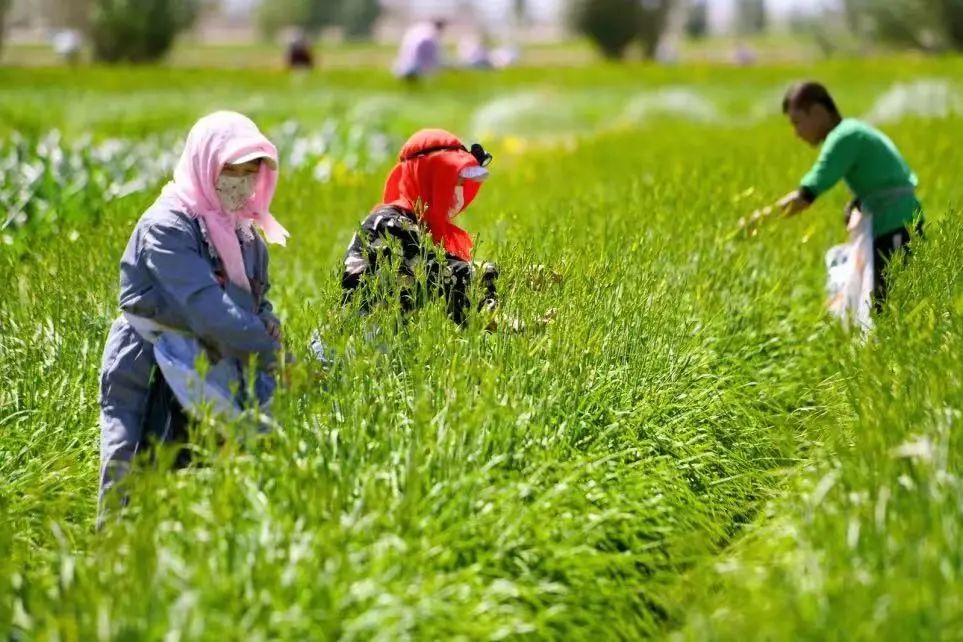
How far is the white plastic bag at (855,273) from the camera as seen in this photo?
18.3 ft

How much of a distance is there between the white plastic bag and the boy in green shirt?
57mm

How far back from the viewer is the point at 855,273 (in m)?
5.68

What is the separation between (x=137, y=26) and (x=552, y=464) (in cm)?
3236

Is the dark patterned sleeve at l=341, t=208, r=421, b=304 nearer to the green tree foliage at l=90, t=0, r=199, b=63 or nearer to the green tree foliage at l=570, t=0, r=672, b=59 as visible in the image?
the green tree foliage at l=90, t=0, r=199, b=63

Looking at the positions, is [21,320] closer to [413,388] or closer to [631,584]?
[413,388]

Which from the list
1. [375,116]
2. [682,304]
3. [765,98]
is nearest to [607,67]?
[765,98]

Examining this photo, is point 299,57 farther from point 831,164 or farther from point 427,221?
point 427,221

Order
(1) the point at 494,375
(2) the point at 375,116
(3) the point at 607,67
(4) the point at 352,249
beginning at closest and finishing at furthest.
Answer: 1. (1) the point at 494,375
2. (4) the point at 352,249
3. (2) the point at 375,116
4. (3) the point at 607,67

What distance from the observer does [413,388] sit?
3.82m

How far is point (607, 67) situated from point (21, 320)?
24.9 meters

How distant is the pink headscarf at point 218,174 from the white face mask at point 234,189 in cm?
2

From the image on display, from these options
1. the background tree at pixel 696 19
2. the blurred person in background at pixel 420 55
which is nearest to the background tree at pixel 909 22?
the blurred person in background at pixel 420 55

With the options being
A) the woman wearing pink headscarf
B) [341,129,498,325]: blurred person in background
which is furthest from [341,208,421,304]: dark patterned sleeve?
the woman wearing pink headscarf

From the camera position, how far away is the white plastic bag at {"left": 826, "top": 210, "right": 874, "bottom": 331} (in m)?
5.58
